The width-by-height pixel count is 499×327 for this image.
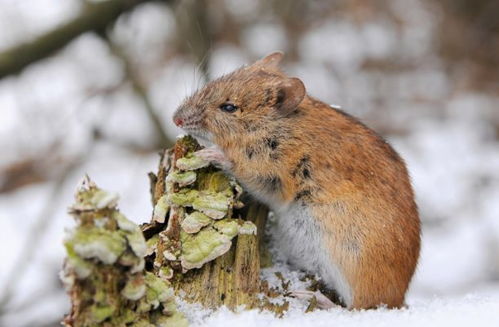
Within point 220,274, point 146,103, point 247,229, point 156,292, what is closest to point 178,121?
point 247,229

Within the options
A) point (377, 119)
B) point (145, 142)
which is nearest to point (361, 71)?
point (377, 119)

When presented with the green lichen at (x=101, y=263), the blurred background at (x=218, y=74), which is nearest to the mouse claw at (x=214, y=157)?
the green lichen at (x=101, y=263)

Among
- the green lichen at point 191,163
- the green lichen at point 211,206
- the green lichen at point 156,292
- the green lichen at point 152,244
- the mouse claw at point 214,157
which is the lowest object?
the green lichen at point 156,292

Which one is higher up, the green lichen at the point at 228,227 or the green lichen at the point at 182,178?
the green lichen at the point at 182,178

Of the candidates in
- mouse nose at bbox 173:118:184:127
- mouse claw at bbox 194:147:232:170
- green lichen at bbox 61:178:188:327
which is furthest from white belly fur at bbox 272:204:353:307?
green lichen at bbox 61:178:188:327

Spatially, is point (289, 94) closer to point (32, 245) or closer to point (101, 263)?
point (101, 263)

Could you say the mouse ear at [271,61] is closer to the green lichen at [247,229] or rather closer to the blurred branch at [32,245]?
the green lichen at [247,229]
